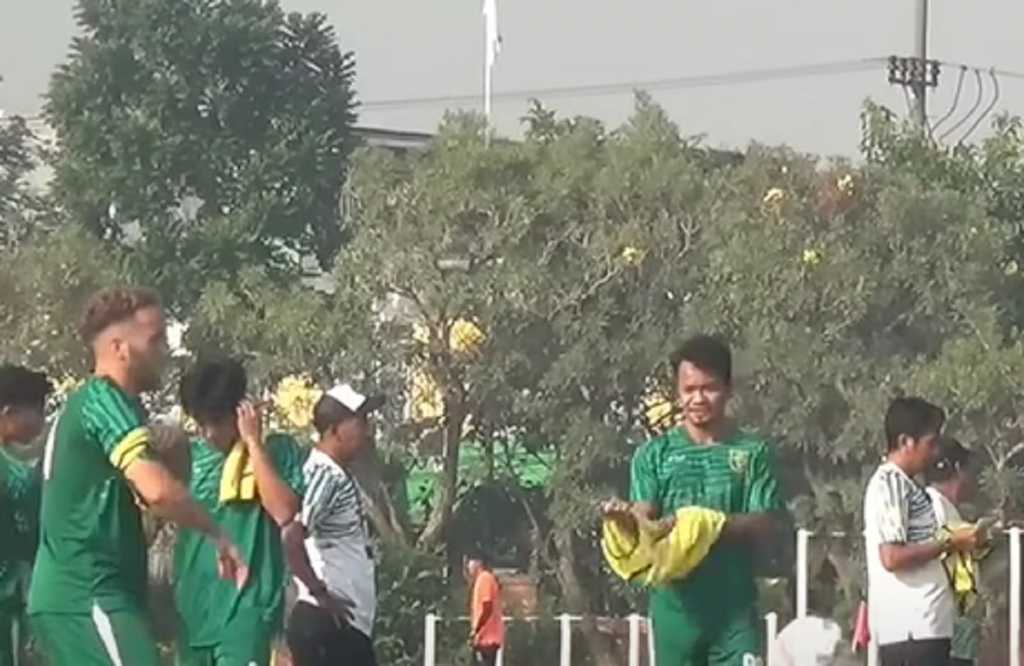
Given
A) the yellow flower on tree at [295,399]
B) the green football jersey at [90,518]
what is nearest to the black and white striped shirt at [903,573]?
the green football jersey at [90,518]

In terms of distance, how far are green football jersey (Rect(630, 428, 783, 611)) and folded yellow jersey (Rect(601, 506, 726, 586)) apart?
0.43 feet

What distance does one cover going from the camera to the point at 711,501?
9.66m

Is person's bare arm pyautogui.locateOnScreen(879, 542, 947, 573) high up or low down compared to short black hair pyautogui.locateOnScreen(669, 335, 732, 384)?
down

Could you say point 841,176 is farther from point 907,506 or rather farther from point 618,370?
point 907,506

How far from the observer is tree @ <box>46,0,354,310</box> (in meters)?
43.2

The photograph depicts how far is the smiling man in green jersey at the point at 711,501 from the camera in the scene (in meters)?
9.63

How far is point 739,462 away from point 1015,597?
10074mm

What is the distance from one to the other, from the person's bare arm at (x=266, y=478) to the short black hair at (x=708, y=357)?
1.68 meters

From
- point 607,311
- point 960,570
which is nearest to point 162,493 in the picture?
point 960,570

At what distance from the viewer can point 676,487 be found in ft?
31.9

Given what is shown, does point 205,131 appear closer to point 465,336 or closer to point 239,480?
point 465,336

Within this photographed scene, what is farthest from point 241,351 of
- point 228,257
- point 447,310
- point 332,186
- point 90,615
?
point 90,615

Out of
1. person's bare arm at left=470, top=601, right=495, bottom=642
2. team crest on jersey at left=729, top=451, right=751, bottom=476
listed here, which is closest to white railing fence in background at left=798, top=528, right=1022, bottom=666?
person's bare arm at left=470, top=601, right=495, bottom=642

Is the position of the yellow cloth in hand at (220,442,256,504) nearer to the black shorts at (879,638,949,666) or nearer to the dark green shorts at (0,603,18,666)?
the dark green shorts at (0,603,18,666)
